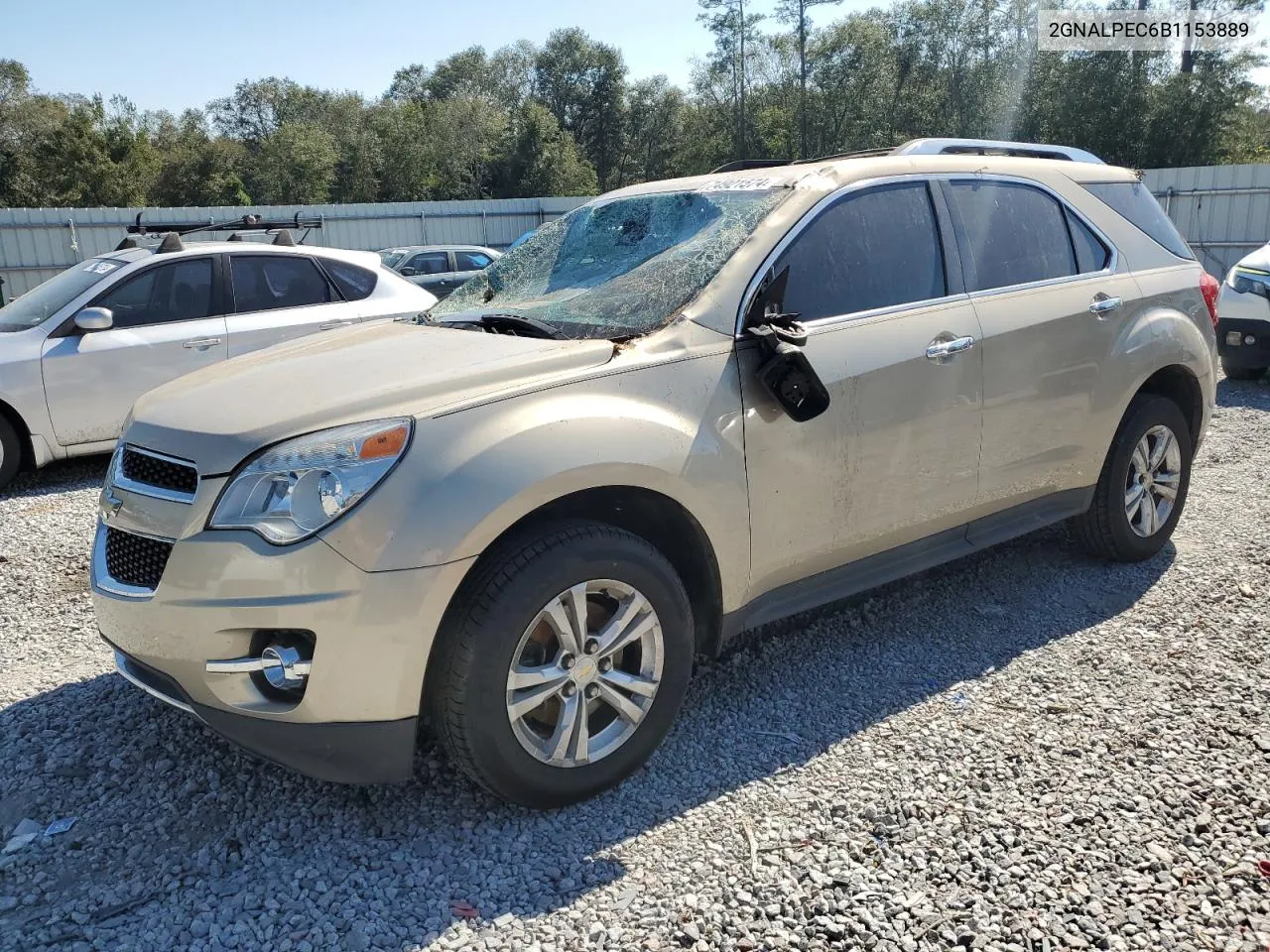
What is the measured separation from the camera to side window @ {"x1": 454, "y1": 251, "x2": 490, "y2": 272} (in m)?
19.2

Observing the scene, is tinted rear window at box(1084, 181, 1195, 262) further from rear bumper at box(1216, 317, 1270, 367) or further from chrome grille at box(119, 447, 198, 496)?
rear bumper at box(1216, 317, 1270, 367)

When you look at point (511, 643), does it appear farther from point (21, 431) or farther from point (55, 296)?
point (55, 296)

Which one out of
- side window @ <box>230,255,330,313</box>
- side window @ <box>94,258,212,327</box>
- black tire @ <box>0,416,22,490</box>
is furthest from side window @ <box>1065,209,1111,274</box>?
black tire @ <box>0,416,22,490</box>

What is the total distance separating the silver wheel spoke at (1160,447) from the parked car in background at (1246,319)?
19.6 ft

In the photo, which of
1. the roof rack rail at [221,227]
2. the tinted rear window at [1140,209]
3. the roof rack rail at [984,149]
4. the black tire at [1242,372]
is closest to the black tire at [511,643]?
the roof rack rail at [984,149]

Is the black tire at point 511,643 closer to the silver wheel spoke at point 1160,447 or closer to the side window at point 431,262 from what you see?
the silver wheel spoke at point 1160,447

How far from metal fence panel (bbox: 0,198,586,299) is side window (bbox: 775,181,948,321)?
18291 mm

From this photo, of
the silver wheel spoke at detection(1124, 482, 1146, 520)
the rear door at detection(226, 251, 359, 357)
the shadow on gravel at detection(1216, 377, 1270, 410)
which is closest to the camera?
the silver wheel spoke at detection(1124, 482, 1146, 520)

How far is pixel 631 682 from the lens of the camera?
300 centimetres

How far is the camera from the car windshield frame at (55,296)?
23.7 feet

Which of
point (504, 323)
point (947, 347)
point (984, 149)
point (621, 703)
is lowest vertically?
point (621, 703)

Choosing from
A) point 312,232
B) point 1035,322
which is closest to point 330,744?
point 1035,322

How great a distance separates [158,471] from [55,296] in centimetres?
548

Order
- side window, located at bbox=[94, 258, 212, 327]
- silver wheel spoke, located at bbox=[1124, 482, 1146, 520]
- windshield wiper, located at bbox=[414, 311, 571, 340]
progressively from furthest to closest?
side window, located at bbox=[94, 258, 212, 327], silver wheel spoke, located at bbox=[1124, 482, 1146, 520], windshield wiper, located at bbox=[414, 311, 571, 340]
